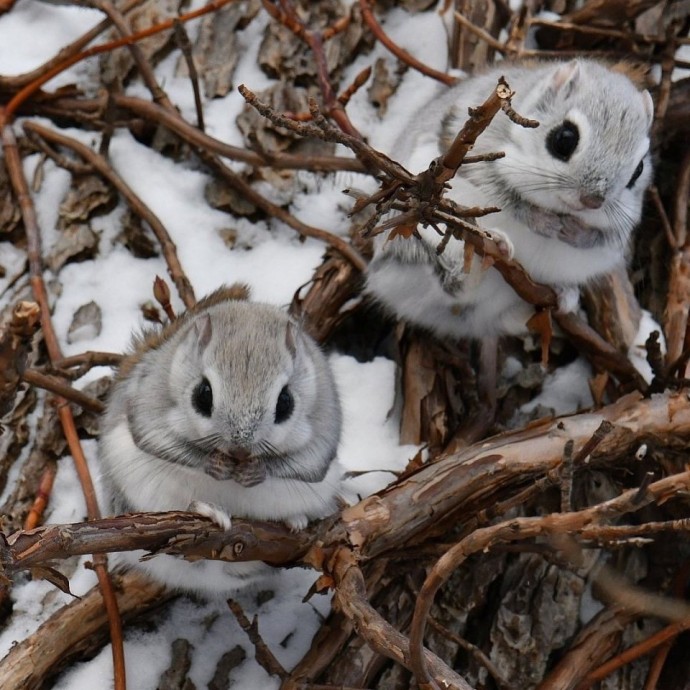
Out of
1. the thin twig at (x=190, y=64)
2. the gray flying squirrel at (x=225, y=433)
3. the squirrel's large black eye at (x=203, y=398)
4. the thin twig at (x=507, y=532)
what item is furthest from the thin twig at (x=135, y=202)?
the thin twig at (x=507, y=532)

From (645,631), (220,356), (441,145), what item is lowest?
(645,631)

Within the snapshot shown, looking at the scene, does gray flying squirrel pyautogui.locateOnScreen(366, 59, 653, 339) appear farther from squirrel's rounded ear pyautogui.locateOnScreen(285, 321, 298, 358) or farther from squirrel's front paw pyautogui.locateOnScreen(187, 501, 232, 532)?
squirrel's front paw pyautogui.locateOnScreen(187, 501, 232, 532)

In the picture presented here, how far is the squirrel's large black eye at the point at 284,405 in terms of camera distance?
2.00 meters

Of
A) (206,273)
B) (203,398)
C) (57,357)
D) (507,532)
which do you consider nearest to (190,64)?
(206,273)

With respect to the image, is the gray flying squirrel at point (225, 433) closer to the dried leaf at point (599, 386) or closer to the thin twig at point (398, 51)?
the dried leaf at point (599, 386)

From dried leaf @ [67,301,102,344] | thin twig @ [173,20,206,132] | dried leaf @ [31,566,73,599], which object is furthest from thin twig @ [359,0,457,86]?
dried leaf @ [31,566,73,599]

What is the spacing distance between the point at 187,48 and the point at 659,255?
4.87ft

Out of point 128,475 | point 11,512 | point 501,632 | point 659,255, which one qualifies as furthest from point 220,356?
point 659,255

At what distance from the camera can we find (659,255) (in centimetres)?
305

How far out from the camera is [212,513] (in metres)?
1.90

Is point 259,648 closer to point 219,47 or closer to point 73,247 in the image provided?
point 73,247

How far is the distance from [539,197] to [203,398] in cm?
95

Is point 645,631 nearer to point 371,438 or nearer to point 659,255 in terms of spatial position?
point 371,438

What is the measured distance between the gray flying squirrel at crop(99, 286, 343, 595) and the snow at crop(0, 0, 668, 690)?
0.19 meters
